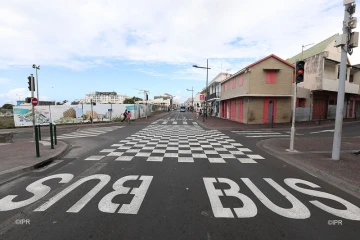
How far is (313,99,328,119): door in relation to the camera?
2403 centimetres

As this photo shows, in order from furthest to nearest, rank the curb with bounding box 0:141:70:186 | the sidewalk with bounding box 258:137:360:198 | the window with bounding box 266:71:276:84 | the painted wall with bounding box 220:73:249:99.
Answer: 1. the painted wall with bounding box 220:73:249:99
2. the window with bounding box 266:71:276:84
3. the curb with bounding box 0:141:70:186
4. the sidewalk with bounding box 258:137:360:198

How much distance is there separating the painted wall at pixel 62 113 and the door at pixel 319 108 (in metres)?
23.6

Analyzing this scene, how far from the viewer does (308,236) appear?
2.73 m

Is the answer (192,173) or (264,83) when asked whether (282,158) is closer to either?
(192,173)

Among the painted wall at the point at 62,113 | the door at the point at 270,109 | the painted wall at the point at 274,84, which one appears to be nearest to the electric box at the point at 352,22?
the painted wall at the point at 274,84

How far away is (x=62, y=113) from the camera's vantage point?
72.4 feet

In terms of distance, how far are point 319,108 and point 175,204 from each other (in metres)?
27.6

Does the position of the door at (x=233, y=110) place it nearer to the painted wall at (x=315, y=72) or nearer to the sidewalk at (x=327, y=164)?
the painted wall at (x=315, y=72)

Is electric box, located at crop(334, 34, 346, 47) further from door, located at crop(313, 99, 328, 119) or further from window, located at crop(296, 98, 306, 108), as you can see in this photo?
door, located at crop(313, 99, 328, 119)

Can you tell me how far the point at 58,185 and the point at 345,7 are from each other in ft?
32.7

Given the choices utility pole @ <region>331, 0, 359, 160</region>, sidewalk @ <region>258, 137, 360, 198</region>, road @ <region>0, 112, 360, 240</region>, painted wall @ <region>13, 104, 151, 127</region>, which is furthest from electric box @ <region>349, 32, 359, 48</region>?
painted wall @ <region>13, 104, 151, 127</region>

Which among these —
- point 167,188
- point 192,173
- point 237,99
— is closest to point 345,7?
point 192,173

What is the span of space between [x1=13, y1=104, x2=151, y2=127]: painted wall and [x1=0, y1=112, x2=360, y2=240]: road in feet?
62.1

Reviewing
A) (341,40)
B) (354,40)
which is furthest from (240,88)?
(354,40)
